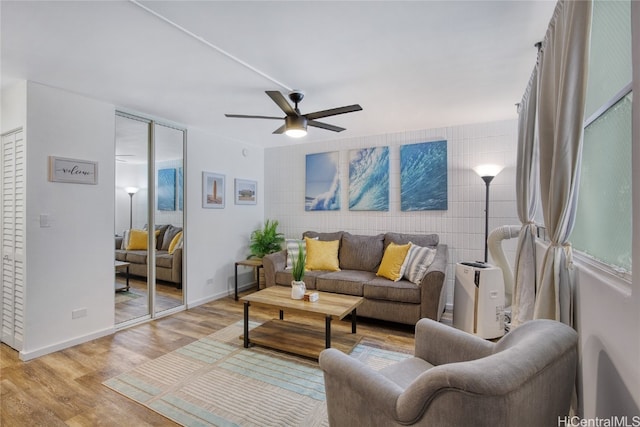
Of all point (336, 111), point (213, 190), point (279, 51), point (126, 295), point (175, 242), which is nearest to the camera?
point (279, 51)

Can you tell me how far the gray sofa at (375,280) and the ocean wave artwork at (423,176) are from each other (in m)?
0.47

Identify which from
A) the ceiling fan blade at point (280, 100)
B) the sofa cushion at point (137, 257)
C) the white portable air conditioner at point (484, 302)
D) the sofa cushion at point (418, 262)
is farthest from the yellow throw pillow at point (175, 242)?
the white portable air conditioner at point (484, 302)

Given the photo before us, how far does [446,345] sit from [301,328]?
181 centimetres

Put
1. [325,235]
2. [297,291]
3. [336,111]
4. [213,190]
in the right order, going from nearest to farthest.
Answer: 1. [336,111]
2. [297,291]
3. [213,190]
4. [325,235]

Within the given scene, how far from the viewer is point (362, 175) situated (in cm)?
450

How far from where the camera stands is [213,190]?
439cm

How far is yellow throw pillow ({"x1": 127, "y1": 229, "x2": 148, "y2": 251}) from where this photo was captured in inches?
139

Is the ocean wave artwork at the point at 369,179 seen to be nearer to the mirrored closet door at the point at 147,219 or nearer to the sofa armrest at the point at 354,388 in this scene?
the mirrored closet door at the point at 147,219

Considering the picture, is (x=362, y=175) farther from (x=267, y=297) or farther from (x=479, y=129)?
(x=267, y=297)

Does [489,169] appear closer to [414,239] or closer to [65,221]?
[414,239]

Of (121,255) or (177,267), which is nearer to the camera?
(121,255)

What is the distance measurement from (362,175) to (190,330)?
10.0 ft

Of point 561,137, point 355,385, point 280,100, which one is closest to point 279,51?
point 280,100

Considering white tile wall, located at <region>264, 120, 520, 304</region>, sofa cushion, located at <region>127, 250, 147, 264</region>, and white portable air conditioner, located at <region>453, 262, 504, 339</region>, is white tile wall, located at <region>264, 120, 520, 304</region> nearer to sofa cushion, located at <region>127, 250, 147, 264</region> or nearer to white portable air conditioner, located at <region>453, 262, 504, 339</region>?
white portable air conditioner, located at <region>453, 262, 504, 339</region>
